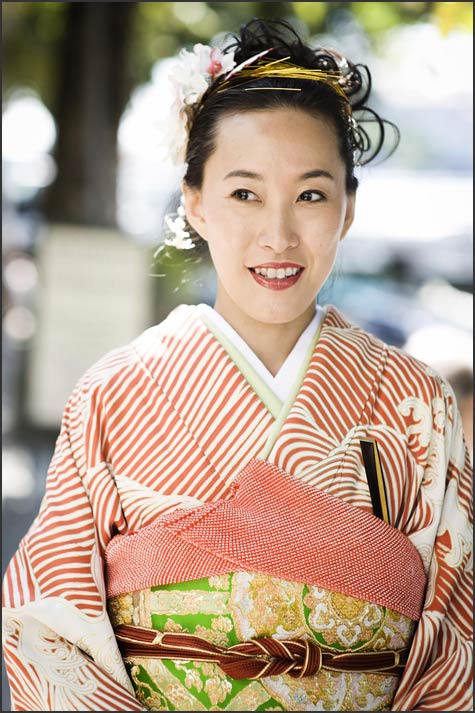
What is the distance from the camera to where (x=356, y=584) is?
4.83ft

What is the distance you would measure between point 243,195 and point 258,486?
1.65ft

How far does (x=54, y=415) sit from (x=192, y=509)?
3656 mm

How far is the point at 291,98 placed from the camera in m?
1.55

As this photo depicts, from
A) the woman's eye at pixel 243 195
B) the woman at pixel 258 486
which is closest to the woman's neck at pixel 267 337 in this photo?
the woman at pixel 258 486

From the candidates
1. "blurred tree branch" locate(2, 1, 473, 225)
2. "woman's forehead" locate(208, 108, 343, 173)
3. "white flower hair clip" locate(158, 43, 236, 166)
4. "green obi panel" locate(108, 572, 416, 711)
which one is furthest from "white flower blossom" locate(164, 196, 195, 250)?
"blurred tree branch" locate(2, 1, 473, 225)

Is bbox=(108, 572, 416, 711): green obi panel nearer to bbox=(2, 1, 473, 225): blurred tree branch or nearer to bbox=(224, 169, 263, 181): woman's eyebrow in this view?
bbox=(224, 169, 263, 181): woman's eyebrow

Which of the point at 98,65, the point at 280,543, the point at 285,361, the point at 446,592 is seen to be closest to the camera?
the point at 280,543

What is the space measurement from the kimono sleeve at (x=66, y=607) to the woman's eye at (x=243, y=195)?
48 centimetres

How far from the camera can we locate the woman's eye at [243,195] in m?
1.54

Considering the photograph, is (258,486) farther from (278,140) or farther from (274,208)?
(278,140)

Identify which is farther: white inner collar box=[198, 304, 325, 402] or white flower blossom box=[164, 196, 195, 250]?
white flower blossom box=[164, 196, 195, 250]

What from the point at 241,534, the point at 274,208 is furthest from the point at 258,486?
the point at 274,208

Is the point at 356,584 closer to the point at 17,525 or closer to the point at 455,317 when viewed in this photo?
the point at 17,525

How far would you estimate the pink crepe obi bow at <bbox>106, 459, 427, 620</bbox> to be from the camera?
4.78ft
